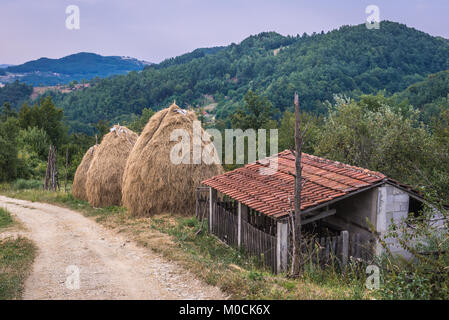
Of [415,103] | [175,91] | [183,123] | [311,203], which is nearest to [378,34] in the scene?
[415,103]

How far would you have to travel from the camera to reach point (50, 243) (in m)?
10.0

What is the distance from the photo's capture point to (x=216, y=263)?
25.2 feet

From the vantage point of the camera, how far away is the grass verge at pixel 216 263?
5.69 m

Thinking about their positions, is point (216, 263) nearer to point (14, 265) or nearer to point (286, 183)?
point (286, 183)

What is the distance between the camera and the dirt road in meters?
6.15

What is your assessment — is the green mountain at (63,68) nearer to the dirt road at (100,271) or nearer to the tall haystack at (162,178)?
the tall haystack at (162,178)

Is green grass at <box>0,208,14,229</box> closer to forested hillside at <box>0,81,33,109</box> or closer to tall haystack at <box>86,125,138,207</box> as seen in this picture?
tall haystack at <box>86,125,138,207</box>

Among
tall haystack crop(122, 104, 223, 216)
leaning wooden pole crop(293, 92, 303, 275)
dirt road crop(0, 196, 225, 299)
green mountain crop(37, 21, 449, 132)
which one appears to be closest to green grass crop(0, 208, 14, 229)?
dirt road crop(0, 196, 225, 299)

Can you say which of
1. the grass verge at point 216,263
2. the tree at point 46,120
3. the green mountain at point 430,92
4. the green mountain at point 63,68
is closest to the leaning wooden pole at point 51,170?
the grass verge at point 216,263

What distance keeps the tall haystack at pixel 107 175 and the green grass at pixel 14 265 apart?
5555 millimetres
